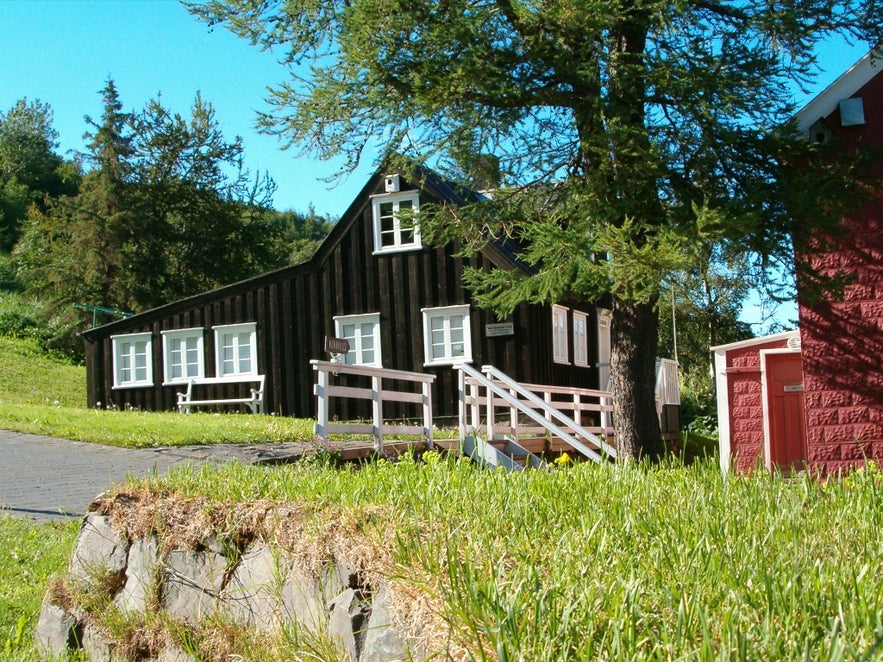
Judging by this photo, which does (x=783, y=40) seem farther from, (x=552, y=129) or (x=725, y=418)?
(x=725, y=418)

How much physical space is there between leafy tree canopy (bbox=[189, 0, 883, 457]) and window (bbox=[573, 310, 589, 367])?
1249 centimetres

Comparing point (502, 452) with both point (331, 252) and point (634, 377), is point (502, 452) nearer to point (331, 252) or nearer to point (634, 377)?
point (634, 377)

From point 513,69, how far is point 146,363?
18.1 m

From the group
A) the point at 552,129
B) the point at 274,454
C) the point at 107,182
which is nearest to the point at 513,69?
the point at 552,129

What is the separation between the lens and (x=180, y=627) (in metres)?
5.08

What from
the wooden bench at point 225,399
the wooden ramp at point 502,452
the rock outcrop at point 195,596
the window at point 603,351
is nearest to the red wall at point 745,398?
the wooden ramp at point 502,452

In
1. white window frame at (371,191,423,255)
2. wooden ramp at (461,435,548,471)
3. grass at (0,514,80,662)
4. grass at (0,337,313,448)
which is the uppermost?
white window frame at (371,191,423,255)

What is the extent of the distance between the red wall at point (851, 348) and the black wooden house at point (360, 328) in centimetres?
1033

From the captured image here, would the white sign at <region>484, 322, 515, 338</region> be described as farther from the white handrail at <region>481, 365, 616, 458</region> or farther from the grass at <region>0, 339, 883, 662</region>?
the grass at <region>0, 339, 883, 662</region>

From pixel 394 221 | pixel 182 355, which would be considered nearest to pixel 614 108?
pixel 394 221

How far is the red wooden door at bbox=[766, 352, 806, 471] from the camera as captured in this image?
15.2m

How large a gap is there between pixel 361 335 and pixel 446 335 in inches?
92.2

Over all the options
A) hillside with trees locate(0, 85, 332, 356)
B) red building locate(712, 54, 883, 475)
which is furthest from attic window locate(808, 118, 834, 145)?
hillside with trees locate(0, 85, 332, 356)

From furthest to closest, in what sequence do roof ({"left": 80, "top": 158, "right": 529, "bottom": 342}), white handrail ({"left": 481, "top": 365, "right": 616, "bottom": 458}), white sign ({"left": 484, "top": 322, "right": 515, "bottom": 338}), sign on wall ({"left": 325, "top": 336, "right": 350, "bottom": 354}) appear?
white sign ({"left": 484, "top": 322, "right": 515, "bottom": 338}) < roof ({"left": 80, "top": 158, "right": 529, "bottom": 342}) < sign on wall ({"left": 325, "top": 336, "right": 350, "bottom": 354}) < white handrail ({"left": 481, "top": 365, "right": 616, "bottom": 458})
